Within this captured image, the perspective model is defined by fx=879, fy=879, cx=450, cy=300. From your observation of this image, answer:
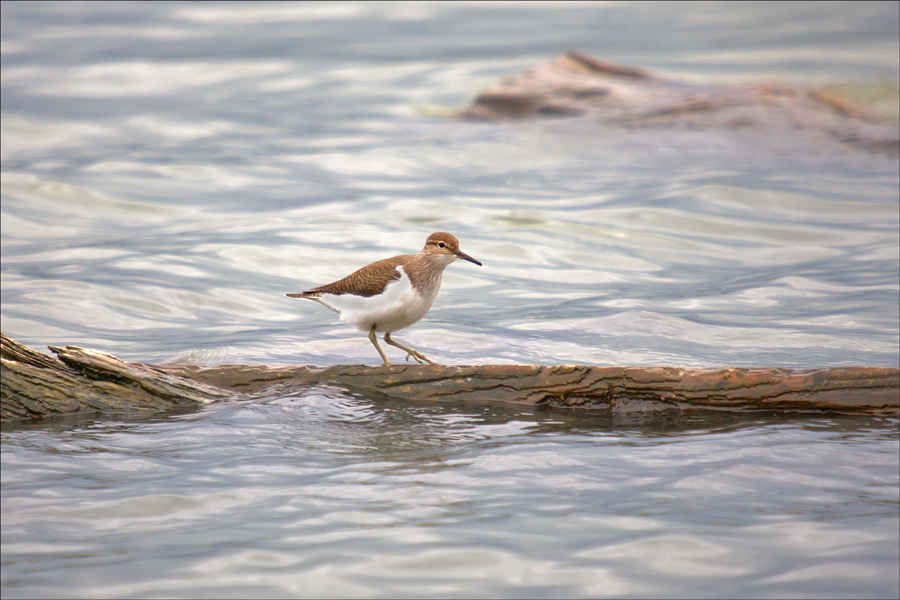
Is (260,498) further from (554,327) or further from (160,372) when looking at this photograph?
(554,327)

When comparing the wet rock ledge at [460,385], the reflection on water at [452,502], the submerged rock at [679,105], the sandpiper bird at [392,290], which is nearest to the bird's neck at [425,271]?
the sandpiper bird at [392,290]

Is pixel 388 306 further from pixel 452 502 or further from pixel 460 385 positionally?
pixel 452 502

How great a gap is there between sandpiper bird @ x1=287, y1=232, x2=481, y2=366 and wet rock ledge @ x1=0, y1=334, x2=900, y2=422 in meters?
0.36

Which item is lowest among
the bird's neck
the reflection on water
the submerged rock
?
the reflection on water

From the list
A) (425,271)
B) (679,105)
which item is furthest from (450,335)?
(679,105)

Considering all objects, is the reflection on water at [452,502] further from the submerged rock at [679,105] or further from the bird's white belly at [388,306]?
the submerged rock at [679,105]

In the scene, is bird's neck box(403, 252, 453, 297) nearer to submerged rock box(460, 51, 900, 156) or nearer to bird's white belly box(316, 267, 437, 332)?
bird's white belly box(316, 267, 437, 332)

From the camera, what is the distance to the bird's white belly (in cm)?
630

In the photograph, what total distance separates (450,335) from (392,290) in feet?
9.22

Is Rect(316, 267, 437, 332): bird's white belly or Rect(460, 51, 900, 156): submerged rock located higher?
Rect(460, 51, 900, 156): submerged rock

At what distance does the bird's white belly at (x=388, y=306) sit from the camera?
630 cm

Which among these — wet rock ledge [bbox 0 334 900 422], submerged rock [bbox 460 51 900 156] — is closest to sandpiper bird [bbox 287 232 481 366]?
wet rock ledge [bbox 0 334 900 422]

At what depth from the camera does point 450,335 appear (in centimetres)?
905

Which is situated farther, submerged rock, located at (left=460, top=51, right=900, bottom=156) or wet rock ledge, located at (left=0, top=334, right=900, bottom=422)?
submerged rock, located at (left=460, top=51, right=900, bottom=156)
